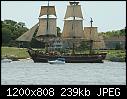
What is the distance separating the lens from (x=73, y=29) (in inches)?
2857

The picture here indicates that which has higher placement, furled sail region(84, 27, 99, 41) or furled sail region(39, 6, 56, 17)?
furled sail region(39, 6, 56, 17)

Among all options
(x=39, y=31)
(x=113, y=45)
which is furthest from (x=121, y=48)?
(x=39, y=31)

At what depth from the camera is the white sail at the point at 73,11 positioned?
74688mm

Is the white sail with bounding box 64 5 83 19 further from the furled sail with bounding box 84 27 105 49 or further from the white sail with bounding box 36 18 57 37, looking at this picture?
the furled sail with bounding box 84 27 105 49

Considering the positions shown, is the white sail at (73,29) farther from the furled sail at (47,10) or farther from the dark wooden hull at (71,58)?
the dark wooden hull at (71,58)

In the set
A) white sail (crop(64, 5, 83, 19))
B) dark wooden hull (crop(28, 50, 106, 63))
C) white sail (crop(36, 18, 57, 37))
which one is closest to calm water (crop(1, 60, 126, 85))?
dark wooden hull (crop(28, 50, 106, 63))

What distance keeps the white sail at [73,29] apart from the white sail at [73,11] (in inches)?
32.7

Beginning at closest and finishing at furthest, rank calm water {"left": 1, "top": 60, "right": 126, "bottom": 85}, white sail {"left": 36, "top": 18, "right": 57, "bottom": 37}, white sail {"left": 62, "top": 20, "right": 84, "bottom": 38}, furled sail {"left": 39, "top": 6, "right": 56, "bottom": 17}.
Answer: calm water {"left": 1, "top": 60, "right": 126, "bottom": 85} < white sail {"left": 36, "top": 18, "right": 57, "bottom": 37} < white sail {"left": 62, "top": 20, "right": 84, "bottom": 38} < furled sail {"left": 39, "top": 6, "right": 56, "bottom": 17}

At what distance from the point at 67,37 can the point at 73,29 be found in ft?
4.97

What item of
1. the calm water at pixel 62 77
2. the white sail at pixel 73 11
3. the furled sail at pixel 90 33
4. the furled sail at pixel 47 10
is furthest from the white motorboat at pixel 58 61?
the calm water at pixel 62 77

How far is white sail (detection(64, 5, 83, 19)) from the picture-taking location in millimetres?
74688

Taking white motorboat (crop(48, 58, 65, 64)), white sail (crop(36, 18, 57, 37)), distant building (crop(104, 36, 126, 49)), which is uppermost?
white sail (crop(36, 18, 57, 37))

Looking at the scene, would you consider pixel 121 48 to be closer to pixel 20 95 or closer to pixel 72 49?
pixel 72 49

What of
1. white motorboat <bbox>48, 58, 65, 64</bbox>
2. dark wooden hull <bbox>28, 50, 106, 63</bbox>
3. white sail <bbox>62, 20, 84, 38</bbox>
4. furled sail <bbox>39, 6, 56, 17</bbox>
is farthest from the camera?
furled sail <bbox>39, 6, 56, 17</bbox>
